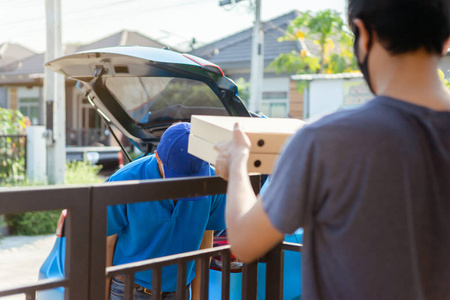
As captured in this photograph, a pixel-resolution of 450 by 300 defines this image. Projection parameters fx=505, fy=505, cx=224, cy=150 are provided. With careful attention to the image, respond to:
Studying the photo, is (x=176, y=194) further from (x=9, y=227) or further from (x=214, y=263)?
(x=9, y=227)

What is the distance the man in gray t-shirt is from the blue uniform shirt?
110cm

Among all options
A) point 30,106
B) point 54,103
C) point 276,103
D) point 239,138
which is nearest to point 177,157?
point 239,138

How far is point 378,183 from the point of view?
1.03 meters

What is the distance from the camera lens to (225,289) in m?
1.82

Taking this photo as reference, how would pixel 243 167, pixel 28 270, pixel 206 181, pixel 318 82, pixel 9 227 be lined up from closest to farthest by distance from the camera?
pixel 243 167 < pixel 206 181 < pixel 28 270 < pixel 9 227 < pixel 318 82

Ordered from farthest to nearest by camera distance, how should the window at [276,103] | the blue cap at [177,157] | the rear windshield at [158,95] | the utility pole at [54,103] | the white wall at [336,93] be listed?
the window at [276,103] → the white wall at [336,93] → the utility pole at [54,103] → the rear windshield at [158,95] → the blue cap at [177,157]

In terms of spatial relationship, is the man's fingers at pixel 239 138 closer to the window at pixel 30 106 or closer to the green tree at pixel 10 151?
the green tree at pixel 10 151

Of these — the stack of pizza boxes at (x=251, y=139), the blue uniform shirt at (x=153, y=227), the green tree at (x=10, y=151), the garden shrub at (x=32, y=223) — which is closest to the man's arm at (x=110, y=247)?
the blue uniform shirt at (x=153, y=227)

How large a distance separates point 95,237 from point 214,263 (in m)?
1.47

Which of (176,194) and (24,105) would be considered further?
(24,105)

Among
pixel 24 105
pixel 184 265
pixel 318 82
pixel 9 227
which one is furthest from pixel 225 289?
pixel 24 105

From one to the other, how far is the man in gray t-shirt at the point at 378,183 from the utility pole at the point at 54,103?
7.57m

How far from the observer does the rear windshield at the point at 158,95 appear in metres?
Result: 3.44

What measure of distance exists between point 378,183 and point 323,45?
1455 cm
